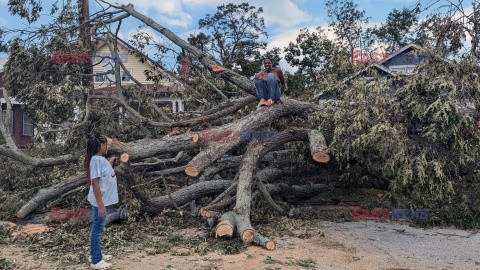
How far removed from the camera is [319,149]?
599 centimetres

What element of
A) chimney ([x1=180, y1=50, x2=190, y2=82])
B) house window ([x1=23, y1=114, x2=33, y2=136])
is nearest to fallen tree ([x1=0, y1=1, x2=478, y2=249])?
chimney ([x1=180, y1=50, x2=190, y2=82])

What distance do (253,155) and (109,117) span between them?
4002 millimetres

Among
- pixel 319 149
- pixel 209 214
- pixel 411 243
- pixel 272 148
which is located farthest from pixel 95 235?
pixel 411 243

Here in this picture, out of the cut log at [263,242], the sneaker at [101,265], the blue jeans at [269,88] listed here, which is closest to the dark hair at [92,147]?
the sneaker at [101,265]

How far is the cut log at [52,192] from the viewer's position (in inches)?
247

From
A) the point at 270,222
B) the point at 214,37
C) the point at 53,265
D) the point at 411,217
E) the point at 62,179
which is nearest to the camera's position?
the point at 53,265

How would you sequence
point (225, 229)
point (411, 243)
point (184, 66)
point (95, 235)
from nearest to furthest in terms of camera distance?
point (95, 235) → point (225, 229) → point (411, 243) → point (184, 66)

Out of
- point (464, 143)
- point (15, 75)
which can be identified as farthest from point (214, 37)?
point (464, 143)

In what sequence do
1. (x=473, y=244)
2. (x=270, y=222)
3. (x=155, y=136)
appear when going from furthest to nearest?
1. (x=155, y=136)
2. (x=270, y=222)
3. (x=473, y=244)

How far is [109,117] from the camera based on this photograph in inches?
336

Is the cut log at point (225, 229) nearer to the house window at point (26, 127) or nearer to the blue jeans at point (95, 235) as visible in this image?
the blue jeans at point (95, 235)

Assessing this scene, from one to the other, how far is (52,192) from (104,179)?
10.3 ft

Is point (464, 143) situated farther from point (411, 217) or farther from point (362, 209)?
point (362, 209)

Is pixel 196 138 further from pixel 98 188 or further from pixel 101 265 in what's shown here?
pixel 101 265
